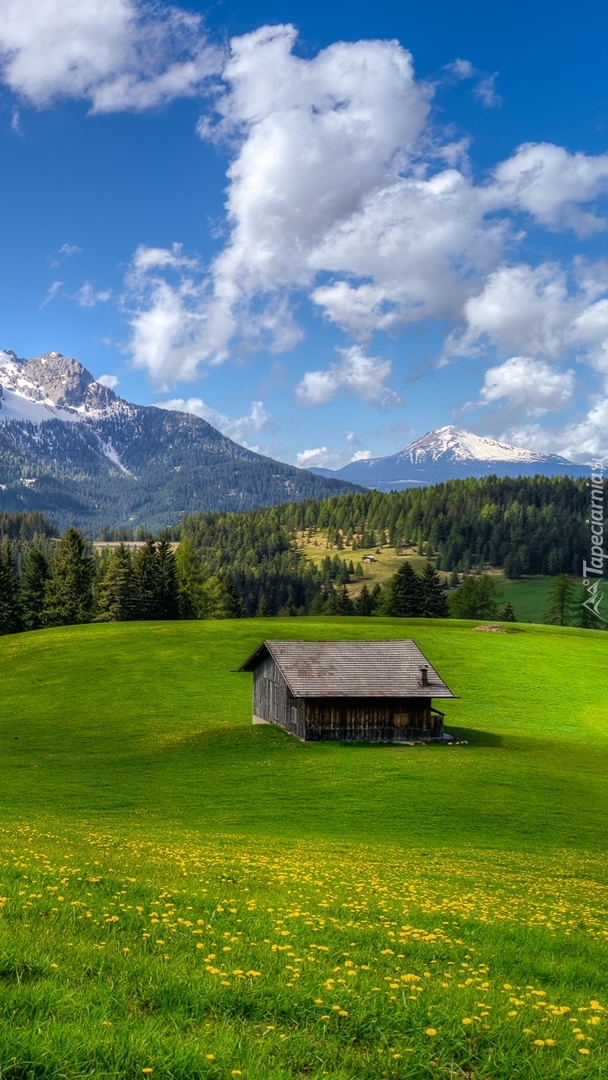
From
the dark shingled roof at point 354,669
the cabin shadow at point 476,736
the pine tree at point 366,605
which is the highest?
the pine tree at point 366,605

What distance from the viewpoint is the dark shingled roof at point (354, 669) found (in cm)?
5488

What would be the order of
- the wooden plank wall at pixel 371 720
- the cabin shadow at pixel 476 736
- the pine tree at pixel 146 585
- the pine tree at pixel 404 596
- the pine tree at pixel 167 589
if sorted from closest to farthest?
the wooden plank wall at pixel 371 720 < the cabin shadow at pixel 476 736 < the pine tree at pixel 146 585 < the pine tree at pixel 167 589 < the pine tree at pixel 404 596

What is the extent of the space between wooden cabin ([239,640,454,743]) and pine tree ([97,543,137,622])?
70.8 metres

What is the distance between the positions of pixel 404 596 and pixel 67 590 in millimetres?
65484

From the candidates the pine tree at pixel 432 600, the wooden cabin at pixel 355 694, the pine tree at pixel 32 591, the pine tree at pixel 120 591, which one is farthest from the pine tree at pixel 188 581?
the wooden cabin at pixel 355 694

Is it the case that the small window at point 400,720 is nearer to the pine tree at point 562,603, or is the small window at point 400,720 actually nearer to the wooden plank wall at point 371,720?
the wooden plank wall at point 371,720

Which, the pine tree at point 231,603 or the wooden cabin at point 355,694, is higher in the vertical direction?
the pine tree at point 231,603

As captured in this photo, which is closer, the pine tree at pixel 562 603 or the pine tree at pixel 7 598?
the pine tree at pixel 7 598

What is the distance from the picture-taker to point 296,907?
13039 mm

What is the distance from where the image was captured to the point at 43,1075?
19.5 feet

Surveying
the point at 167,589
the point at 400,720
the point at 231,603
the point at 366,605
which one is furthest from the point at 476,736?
the point at 366,605

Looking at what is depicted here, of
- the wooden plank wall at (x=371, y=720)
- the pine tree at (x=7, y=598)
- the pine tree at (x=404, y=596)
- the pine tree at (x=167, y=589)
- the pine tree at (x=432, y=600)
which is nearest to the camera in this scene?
the wooden plank wall at (x=371, y=720)

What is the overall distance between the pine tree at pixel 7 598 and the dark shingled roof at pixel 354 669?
72.4 m

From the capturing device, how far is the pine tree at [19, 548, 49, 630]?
4879 inches
